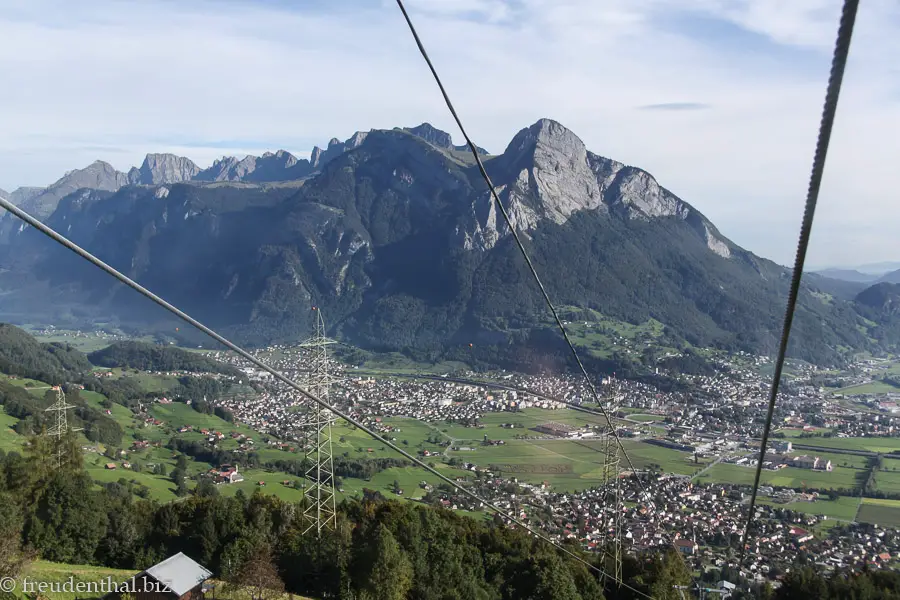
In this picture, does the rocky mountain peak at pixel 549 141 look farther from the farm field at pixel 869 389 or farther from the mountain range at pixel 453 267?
the farm field at pixel 869 389

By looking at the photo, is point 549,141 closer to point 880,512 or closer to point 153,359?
point 153,359

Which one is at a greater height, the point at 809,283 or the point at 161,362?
the point at 809,283

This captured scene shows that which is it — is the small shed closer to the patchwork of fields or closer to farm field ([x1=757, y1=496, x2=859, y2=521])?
the patchwork of fields

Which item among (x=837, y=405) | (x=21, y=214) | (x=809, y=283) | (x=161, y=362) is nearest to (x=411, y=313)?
(x=161, y=362)

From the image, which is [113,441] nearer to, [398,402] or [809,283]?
[398,402]

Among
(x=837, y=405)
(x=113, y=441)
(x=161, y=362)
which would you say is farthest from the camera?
(x=161, y=362)

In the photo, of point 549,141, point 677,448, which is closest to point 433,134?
point 549,141

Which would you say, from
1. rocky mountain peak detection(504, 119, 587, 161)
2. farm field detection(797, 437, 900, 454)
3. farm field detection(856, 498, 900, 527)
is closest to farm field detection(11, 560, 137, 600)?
farm field detection(856, 498, 900, 527)

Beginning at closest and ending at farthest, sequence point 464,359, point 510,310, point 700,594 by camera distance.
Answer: point 700,594 → point 464,359 → point 510,310
